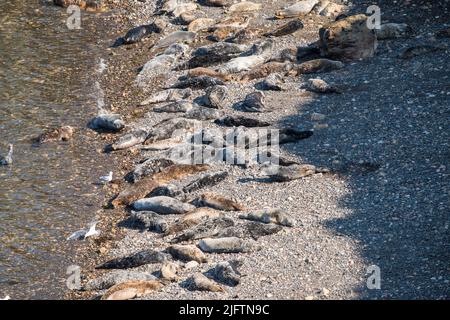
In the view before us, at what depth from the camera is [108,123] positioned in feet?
47.1

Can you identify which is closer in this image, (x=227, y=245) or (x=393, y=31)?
(x=227, y=245)

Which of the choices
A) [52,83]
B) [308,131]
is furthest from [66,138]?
[308,131]

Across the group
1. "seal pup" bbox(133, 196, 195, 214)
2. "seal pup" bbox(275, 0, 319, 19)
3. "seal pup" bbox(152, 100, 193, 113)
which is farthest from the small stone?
"seal pup" bbox(275, 0, 319, 19)

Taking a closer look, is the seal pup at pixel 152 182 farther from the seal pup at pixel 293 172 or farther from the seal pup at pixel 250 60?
the seal pup at pixel 250 60

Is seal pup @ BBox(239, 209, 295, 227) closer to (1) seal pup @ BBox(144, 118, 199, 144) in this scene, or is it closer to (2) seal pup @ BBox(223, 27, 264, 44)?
(1) seal pup @ BBox(144, 118, 199, 144)

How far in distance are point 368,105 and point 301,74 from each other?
2.20 metres

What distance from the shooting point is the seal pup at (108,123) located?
14312 millimetres

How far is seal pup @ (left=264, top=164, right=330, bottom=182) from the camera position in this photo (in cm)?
1164

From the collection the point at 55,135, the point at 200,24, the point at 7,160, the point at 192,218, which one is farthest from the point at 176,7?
the point at 192,218

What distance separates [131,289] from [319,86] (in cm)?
626

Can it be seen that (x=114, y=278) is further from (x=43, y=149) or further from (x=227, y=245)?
(x=43, y=149)

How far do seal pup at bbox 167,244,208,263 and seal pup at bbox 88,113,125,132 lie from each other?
14.7ft

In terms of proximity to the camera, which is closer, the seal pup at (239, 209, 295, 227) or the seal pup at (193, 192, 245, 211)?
the seal pup at (239, 209, 295, 227)
